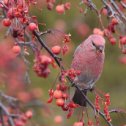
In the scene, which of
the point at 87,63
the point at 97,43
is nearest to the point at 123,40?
the point at 97,43

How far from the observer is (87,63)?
4184 mm

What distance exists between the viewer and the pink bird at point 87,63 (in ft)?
13.3

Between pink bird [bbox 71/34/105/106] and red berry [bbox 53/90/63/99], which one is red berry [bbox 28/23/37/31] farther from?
pink bird [bbox 71/34/105/106]

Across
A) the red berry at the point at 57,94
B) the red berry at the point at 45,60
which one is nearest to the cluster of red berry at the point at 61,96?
the red berry at the point at 57,94

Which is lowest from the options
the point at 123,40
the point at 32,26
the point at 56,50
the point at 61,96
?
the point at 61,96

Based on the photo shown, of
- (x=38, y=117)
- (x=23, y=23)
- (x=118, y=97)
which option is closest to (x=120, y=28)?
(x=23, y=23)

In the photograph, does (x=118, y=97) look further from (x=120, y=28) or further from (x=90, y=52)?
(x=120, y=28)

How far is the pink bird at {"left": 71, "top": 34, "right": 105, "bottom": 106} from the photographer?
4055mm

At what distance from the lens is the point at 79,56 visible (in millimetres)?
4199

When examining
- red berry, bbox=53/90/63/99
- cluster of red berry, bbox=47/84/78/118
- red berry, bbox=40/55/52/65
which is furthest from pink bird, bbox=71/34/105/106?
red berry, bbox=40/55/52/65

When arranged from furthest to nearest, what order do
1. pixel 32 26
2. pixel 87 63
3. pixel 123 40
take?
1. pixel 87 63
2. pixel 123 40
3. pixel 32 26

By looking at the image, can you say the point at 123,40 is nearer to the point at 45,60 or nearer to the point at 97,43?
the point at 97,43

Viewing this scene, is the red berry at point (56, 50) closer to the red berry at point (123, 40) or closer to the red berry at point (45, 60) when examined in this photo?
the red berry at point (45, 60)

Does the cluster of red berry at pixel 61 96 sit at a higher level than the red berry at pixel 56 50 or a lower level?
lower
